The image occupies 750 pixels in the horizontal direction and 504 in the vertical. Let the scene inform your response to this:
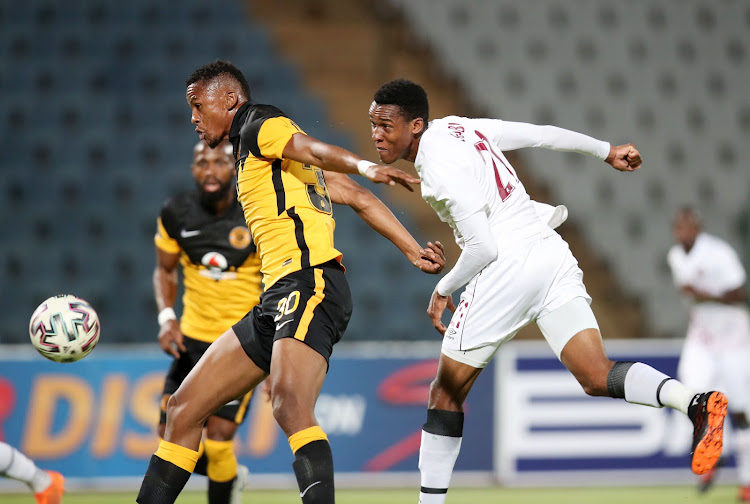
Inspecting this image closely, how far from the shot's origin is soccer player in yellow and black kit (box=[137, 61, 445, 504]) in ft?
12.4

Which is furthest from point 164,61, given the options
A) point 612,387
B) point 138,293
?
point 612,387

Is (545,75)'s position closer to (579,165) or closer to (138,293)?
(579,165)

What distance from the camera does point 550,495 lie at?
7664mm

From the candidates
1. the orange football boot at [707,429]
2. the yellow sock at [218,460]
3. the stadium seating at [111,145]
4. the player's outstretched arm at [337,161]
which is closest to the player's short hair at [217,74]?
the player's outstretched arm at [337,161]

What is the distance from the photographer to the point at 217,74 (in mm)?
4141

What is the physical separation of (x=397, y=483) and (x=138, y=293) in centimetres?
411

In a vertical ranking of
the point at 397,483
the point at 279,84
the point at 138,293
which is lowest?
the point at 397,483

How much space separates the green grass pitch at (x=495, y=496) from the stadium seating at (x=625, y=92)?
13.1 feet

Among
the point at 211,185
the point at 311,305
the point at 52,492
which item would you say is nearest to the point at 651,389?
the point at 311,305

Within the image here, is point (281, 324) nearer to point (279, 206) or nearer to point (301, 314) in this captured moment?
point (301, 314)

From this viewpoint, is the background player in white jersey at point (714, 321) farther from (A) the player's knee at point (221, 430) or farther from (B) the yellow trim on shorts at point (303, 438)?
(B) the yellow trim on shorts at point (303, 438)

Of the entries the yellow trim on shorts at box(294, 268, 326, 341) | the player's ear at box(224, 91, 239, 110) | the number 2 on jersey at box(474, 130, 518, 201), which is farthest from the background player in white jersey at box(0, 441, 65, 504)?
the number 2 on jersey at box(474, 130, 518, 201)

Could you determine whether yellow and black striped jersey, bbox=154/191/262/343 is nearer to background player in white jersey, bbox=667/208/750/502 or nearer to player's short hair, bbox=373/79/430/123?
player's short hair, bbox=373/79/430/123

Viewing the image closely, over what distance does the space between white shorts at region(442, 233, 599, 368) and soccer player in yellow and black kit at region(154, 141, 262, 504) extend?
1798 millimetres
